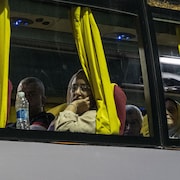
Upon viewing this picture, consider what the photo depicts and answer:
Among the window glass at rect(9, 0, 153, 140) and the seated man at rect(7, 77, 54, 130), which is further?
the window glass at rect(9, 0, 153, 140)

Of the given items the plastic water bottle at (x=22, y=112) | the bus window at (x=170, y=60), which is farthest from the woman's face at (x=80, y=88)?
the bus window at (x=170, y=60)

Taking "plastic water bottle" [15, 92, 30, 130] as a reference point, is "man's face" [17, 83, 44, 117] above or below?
above

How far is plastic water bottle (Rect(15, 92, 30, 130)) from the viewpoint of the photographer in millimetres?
3124

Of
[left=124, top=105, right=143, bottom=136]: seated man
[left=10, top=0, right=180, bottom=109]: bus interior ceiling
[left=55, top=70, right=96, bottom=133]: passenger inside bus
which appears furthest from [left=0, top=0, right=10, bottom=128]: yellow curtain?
[left=124, top=105, right=143, bottom=136]: seated man

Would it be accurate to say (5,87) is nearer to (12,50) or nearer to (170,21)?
(12,50)

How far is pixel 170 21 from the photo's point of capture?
380 cm

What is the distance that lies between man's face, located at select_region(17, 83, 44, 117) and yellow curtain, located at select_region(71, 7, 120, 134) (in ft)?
1.08

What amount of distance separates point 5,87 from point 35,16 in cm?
54

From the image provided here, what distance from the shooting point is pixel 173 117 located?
3678 millimetres

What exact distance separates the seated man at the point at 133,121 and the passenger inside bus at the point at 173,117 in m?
0.19

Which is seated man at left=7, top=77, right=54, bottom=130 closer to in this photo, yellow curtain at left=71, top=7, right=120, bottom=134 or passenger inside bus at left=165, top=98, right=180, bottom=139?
yellow curtain at left=71, top=7, right=120, bottom=134

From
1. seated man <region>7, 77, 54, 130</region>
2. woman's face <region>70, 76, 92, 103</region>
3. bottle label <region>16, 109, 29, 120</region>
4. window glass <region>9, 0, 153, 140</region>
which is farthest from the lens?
woman's face <region>70, 76, 92, 103</region>

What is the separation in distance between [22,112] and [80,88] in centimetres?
47

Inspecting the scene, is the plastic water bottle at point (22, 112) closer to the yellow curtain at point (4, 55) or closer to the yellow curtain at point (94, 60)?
the yellow curtain at point (4, 55)
